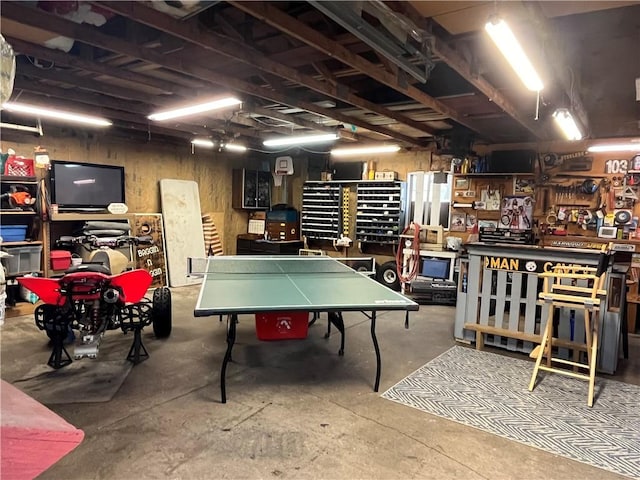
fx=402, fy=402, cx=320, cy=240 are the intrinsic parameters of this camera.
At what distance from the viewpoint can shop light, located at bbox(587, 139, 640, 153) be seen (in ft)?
18.5

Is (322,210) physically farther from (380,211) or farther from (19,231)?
(19,231)

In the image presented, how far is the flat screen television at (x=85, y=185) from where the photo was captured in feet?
20.5

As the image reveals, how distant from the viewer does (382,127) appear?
6.36m

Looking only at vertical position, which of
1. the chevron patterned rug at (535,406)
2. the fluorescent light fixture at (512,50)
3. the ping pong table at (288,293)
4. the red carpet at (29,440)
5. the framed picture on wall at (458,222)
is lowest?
the chevron patterned rug at (535,406)

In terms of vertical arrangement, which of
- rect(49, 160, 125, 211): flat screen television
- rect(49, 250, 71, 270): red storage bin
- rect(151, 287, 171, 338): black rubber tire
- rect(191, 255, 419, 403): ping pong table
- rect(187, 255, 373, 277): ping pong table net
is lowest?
rect(151, 287, 171, 338): black rubber tire

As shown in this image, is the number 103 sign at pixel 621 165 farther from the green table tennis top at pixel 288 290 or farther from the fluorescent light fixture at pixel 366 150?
the green table tennis top at pixel 288 290

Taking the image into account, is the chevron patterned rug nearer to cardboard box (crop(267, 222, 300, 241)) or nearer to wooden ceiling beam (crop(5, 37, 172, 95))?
wooden ceiling beam (crop(5, 37, 172, 95))

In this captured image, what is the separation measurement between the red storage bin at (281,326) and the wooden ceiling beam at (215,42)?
2.07 meters

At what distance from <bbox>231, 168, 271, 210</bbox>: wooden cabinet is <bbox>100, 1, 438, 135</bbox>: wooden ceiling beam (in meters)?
4.95

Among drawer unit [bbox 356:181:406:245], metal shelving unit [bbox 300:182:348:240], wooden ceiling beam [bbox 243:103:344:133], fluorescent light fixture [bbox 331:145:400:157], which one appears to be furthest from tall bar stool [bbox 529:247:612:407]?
metal shelving unit [bbox 300:182:348:240]

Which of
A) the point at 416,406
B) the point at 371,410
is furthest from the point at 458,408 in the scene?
the point at 371,410

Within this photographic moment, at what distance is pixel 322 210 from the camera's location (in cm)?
849

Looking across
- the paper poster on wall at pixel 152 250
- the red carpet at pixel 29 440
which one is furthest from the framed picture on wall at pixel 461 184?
the red carpet at pixel 29 440

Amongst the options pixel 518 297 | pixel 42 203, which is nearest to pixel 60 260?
pixel 42 203
